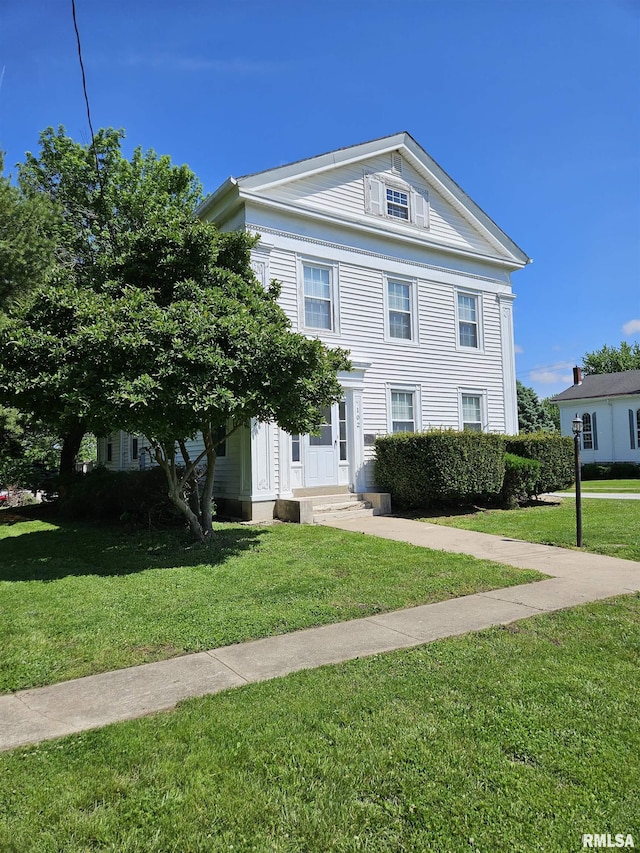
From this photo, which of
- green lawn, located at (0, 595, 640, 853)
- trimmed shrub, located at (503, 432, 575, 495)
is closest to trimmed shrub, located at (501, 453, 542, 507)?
trimmed shrub, located at (503, 432, 575, 495)

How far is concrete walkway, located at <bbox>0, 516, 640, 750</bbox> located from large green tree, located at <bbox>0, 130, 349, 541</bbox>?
11.3ft

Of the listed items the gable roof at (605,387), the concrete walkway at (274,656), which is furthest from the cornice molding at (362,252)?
the gable roof at (605,387)

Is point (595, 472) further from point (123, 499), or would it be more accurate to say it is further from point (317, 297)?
point (123, 499)

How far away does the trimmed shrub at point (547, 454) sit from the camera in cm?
1457

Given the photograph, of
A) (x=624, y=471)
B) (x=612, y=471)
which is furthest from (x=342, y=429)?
(x=624, y=471)

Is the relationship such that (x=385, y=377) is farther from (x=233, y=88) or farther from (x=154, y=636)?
(x=154, y=636)

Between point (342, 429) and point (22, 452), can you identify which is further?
point (22, 452)

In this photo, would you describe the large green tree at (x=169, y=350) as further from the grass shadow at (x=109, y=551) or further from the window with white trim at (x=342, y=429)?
the window with white trim at (x=342, y=429)

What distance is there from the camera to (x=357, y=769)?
108 inches

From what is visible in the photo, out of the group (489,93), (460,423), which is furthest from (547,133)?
(460,423)

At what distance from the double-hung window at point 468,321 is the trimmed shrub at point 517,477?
14.4ft

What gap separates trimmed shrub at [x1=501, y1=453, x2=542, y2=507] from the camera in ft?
45.4

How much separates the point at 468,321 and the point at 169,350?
12148mm

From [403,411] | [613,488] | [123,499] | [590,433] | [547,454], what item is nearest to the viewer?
[123,499]
